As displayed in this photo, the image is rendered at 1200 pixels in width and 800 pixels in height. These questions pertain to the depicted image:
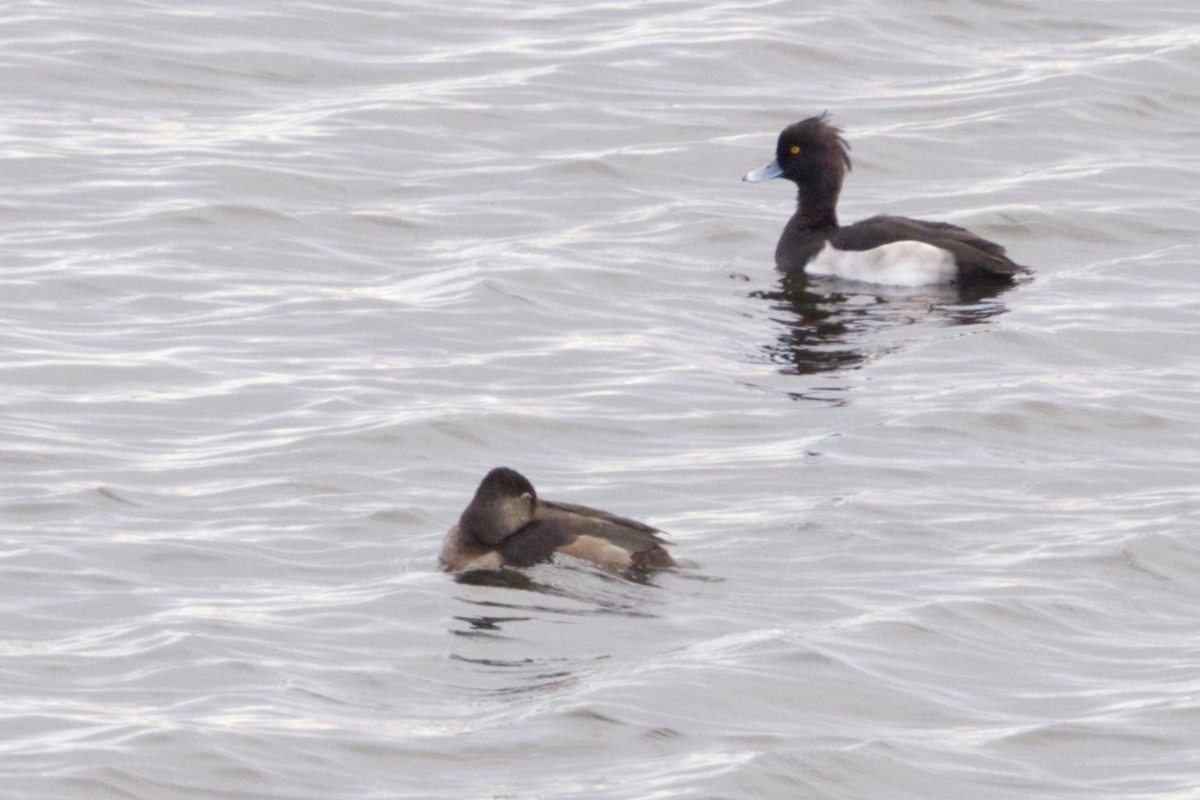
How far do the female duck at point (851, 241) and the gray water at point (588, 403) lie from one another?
8.2 inches

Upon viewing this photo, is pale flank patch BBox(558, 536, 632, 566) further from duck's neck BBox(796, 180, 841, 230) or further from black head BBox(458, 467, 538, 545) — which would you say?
duck's neck BBox(796, 180, 841, 230)

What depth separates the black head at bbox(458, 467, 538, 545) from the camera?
8781 millimetres

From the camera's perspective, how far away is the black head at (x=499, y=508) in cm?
878

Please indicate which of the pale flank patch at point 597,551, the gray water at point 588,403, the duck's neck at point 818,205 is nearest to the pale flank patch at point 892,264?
the gray water at point 588,403

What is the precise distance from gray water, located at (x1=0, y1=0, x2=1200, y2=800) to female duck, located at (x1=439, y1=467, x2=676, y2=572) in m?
0.09

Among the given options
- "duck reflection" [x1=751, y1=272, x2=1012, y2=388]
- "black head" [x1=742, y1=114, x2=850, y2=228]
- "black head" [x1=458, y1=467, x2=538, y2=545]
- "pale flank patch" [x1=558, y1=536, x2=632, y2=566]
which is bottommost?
"duck reflection" [x1=751, y1=272, x2=1012, y2=388]

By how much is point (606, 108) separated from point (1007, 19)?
14.1 ft

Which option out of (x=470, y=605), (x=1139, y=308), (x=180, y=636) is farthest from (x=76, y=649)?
(x=1139, y=308)

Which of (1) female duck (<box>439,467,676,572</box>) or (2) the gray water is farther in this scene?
(1) female duck (<box>439,467,676,572</box>)

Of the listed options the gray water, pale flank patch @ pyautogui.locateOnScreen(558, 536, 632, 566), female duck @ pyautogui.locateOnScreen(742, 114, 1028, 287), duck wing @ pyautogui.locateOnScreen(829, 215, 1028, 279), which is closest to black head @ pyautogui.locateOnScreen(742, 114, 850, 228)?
female duck @ pyautogui.locateOnScreen(742, 114, 1028, 287)

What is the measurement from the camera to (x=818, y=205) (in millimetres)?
14961

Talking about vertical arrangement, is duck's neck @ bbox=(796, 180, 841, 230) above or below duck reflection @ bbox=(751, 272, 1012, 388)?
above

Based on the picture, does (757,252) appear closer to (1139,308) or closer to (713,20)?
(1139,308)

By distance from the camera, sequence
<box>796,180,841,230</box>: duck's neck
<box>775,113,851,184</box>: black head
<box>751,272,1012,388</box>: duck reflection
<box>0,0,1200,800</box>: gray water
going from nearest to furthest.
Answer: <box>0,0,1200,800</box>: gray water
<box>751,272,1012,388</box>: duck reflection
<box>796,180,841,230</box>: duck's neck
<box>775,113,851,184</box>: black head
